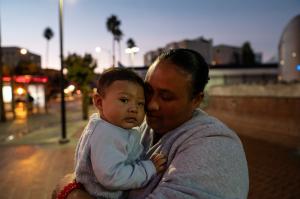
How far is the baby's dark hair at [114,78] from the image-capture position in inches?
78.3

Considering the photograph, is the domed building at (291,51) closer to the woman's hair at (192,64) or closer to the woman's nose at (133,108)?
the woman's hair at (192,64)

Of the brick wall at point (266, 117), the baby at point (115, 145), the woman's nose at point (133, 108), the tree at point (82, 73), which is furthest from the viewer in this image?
the tree at point (82, 73)

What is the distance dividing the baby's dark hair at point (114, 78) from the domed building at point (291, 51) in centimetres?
3795

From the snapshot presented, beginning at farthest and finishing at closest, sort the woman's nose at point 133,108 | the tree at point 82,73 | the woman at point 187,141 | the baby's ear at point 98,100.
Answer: the tree at point 82,73
the baby's ear at point 98,100
the woman's nose at point 133,108
the woman at point 187,141

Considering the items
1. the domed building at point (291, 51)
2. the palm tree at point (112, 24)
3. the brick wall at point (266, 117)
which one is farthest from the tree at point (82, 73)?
the palm tree at point (112, 24)

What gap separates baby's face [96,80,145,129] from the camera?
1.97m

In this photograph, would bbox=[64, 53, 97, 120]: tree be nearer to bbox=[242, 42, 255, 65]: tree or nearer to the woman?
the woman

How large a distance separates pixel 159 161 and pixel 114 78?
0.51 m

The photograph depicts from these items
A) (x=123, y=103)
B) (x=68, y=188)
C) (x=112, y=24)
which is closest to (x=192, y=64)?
(x=123, y=103)

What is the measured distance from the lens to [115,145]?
1.92 m

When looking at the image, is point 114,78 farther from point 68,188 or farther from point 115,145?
point 68,188

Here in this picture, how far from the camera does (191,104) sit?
212 cm

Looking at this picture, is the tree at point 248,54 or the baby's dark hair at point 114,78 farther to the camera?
the tree at point 248,54

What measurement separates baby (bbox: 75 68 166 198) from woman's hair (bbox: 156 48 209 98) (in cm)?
23
